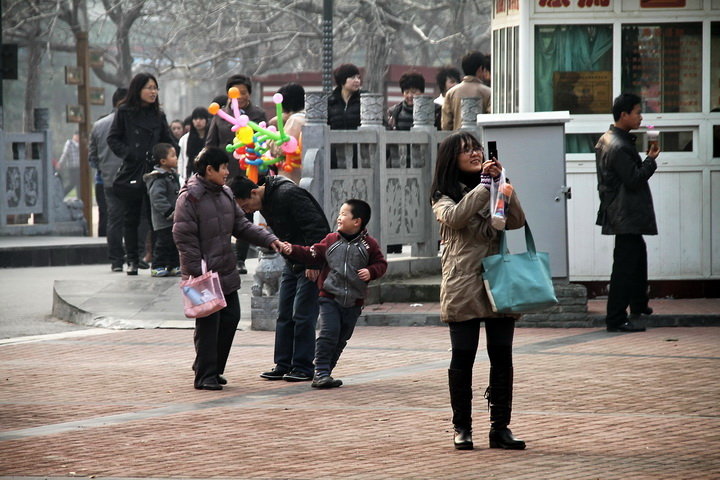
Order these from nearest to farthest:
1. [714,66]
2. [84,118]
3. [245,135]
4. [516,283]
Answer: [516,283] < [245,135] < [714,66] < [84,118]

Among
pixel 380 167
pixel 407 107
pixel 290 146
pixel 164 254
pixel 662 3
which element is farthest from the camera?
pixel 407 107

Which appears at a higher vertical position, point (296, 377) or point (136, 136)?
point (136, 136)

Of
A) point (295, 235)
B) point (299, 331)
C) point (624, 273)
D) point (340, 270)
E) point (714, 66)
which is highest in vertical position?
point (714, 66)

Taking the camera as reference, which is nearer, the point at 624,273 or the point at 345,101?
the point at 624,273

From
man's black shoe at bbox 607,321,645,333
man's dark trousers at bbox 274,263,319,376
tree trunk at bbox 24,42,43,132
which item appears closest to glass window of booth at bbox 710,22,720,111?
man's black shoe at bbox 607,321,645,333

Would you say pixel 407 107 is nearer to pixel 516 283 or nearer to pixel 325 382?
pixel 325 382

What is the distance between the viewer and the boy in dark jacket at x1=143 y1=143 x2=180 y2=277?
14.4 m

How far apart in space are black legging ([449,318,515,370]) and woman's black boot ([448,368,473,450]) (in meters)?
0.05

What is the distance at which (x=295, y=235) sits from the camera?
9586 mm

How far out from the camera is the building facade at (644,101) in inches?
518

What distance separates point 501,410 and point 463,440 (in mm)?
242

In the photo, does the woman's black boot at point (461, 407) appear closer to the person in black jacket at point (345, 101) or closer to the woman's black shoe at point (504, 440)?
the woman's black shoe at point (504, 440)

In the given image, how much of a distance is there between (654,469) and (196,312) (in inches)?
140

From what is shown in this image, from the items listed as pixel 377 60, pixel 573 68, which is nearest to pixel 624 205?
pixel 573 68
